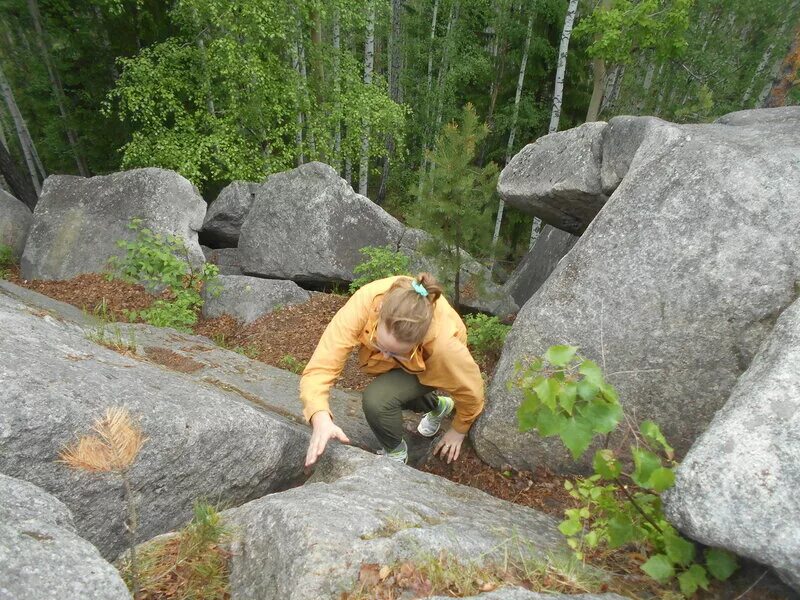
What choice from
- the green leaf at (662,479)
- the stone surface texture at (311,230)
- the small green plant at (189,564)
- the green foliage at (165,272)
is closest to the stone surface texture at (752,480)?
the green leaf at (662,479)

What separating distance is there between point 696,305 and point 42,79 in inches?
663

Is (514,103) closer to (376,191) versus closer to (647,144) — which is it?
(376,191)

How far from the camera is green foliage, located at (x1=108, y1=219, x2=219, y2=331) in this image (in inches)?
Answer: 295

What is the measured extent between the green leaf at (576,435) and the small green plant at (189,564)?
148 centimetres

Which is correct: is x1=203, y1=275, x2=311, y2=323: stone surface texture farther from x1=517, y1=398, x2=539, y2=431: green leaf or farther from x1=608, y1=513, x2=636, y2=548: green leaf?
x1=608, y1=513, x2=636, y2=548: green leaf

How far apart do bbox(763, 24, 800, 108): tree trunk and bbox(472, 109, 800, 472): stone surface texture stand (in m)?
14.3

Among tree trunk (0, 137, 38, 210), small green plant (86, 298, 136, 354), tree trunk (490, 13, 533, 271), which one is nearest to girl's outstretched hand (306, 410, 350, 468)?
small green plant (86, 298, 136, 354)

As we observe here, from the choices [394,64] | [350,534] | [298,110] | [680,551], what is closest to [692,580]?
[680,551]

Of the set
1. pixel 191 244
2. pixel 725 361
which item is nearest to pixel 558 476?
pixel 725 361

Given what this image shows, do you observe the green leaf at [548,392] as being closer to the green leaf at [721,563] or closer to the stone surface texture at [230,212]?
the green leaf at [721,563]

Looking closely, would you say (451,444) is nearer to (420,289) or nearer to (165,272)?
(420,289)

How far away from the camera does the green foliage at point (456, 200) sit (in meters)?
6.37

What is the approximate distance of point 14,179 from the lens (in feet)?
36.1

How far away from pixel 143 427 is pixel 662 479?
96.8 inches
